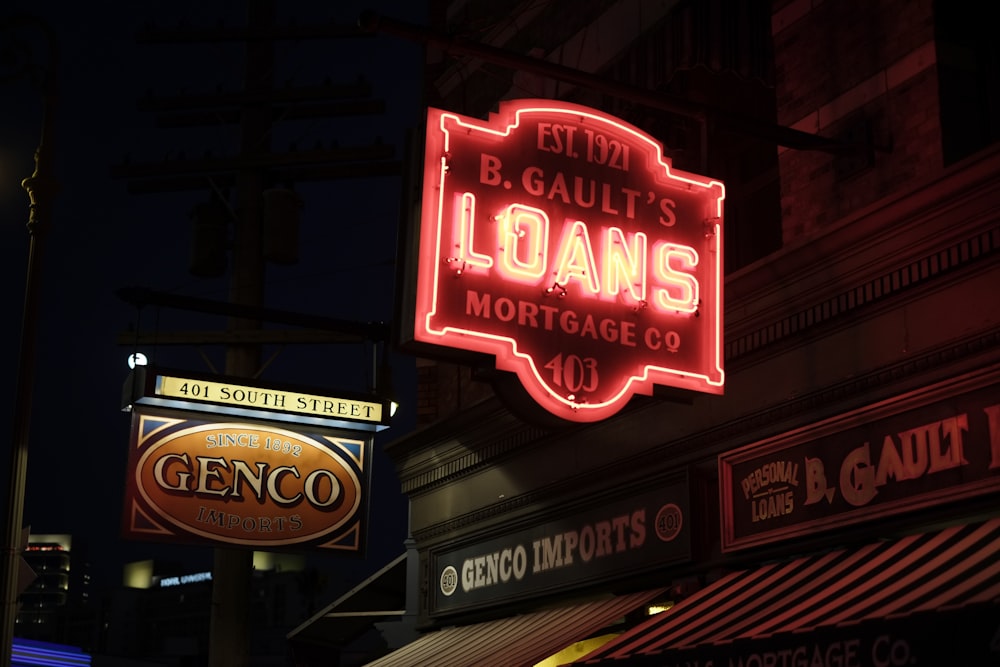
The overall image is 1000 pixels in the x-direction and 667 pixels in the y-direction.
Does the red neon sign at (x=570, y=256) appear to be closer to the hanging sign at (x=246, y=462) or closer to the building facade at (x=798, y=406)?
the building facade at (x=798, y=406)

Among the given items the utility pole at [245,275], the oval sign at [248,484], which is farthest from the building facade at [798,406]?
the utility pole at [245,275]

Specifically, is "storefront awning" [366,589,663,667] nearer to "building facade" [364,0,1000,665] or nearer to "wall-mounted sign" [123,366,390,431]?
"building facade" [364,0,1000,665]

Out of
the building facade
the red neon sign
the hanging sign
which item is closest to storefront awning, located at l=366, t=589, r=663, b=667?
the building facade

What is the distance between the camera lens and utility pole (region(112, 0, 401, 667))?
1698cm

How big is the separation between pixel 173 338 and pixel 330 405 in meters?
3.82

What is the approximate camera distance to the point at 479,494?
44.6 feet

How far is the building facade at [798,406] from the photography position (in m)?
7.63

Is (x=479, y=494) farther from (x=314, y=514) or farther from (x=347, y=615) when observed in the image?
(x=347, y=615)

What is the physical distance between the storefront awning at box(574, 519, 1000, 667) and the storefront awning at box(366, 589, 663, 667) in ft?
3.90

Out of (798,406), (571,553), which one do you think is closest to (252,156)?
(571,553)

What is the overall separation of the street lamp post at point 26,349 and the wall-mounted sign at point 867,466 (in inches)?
231

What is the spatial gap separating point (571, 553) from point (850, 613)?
15.7 feet

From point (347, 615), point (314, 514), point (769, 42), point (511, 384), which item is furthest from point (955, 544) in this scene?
point (347, 615)

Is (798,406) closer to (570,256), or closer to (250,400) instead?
(570,256)
